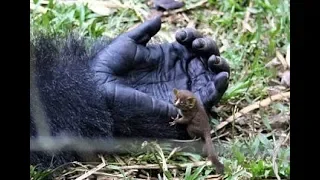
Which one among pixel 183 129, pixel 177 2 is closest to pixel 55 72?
pixel 183 129

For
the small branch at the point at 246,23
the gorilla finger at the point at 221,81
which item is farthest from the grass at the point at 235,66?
the gorilla finger at the point at 221,81

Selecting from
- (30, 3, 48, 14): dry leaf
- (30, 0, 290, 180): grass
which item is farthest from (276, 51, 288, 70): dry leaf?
(30, 3, 48, 14): dry leaf

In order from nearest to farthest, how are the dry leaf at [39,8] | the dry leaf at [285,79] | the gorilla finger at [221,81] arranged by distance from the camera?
the gorilla finger at [221,81]
the dry leaf at [285,79]
the dry leaf at [39,8]

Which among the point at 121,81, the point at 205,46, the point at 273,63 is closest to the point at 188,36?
Answer: the point at 205,46

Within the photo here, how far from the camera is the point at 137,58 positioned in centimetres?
141

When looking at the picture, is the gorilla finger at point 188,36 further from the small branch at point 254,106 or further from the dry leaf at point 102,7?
the dry leaf at point 102,7

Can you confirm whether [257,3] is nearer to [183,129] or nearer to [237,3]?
[237,3]

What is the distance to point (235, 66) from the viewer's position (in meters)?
1.68

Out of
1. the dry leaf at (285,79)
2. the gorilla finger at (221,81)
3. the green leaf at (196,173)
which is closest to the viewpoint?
the green leaf at (196,173)

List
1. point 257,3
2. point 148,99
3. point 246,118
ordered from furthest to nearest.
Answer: point 257,3, point 246,118, point 148,99

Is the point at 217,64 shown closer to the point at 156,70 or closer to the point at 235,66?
the point at 156,70

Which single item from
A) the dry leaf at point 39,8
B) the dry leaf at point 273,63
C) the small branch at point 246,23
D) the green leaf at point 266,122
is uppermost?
the dry leaf at point 39,8

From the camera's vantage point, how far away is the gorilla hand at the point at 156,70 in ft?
4.36
